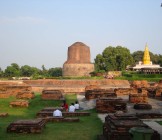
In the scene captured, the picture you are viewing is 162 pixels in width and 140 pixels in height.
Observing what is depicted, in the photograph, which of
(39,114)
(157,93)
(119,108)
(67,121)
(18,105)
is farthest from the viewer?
(157,93)

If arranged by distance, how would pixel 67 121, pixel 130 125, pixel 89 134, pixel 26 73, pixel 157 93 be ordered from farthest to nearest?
pixel 26 73 < pixel 157 93 < pixel 67 121 < pixel 89 134 < pixel 130 125

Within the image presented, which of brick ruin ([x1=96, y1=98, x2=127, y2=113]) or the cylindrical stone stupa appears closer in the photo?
brick ruin ([x1=96, y1=98, x2=127, y2=113])

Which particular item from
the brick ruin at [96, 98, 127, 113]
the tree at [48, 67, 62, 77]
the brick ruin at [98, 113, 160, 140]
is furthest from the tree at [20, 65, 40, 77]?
the brick ruin at [98, 113, 160, 140]

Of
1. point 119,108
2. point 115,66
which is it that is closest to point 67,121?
point 119,108

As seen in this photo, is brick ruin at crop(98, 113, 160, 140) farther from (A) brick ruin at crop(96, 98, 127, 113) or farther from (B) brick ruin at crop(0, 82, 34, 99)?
(B) brick ruin at crop(0, 82, 34, 99)

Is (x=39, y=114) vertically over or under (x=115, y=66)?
under

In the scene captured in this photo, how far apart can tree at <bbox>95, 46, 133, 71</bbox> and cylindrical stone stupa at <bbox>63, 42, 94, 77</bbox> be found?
4663 mm

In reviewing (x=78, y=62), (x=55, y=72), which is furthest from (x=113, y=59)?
(x=55, y=72)

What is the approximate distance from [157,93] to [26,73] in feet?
152

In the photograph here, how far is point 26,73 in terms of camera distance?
5884 cm

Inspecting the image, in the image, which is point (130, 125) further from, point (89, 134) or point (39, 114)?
point (39, 114)

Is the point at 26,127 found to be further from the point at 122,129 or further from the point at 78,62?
the point at 78,62

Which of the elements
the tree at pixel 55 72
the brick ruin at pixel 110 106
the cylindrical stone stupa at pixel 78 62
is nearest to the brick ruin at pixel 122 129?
the brick ruin at pixel 110 106

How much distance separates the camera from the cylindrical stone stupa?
127 ft
